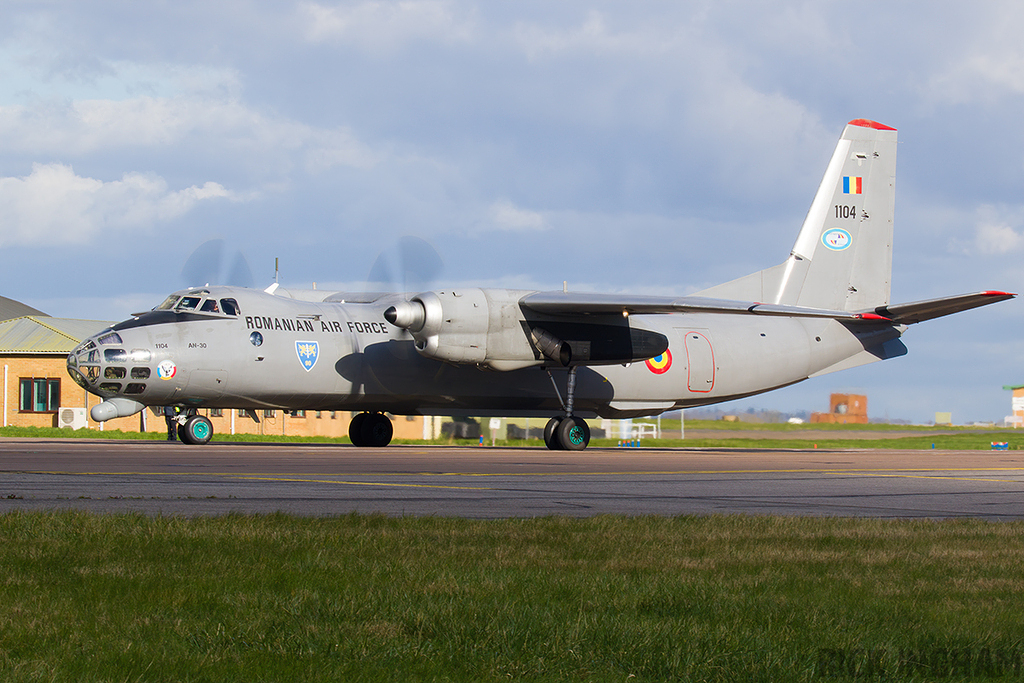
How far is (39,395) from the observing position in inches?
1826

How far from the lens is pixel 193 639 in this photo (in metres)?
4.36

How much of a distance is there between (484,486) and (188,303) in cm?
1396

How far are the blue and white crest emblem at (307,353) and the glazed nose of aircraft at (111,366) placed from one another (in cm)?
340

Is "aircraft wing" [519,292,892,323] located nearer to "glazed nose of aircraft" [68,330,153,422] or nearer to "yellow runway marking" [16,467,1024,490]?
"yellow runway marking" [16,467,1024,490]

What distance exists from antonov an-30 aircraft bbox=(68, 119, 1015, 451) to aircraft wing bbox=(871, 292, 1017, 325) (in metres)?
0.08

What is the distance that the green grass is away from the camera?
4.18 metres

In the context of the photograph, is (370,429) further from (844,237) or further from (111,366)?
(844,237)

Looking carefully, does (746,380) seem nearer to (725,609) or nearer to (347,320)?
(347,320)

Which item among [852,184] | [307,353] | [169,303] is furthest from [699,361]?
[169,303]

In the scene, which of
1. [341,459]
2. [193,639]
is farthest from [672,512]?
[341,459]

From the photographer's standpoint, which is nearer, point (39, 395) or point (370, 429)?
point (370, 429)

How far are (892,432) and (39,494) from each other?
3492 centimetres

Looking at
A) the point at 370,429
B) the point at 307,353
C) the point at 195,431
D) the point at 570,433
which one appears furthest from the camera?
the point at 370,429

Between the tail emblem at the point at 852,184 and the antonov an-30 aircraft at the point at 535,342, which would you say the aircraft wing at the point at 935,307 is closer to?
the antonov an-30 aircraft at the point at 535,342
